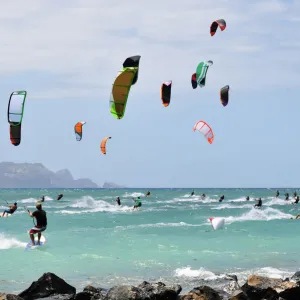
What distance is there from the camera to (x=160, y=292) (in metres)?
10.1

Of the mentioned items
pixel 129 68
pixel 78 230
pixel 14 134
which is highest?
pixel 129 68

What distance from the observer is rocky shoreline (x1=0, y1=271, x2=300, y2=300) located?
9.92 meters

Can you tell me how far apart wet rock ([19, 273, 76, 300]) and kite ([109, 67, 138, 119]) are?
4.47 metres

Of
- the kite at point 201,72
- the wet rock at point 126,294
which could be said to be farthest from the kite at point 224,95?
the wet rock at point 126,294

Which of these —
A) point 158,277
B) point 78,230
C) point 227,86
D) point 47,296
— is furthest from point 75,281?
point 78,230

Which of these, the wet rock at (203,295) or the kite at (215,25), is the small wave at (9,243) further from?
the wet rock at (203,295)

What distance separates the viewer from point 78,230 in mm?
26359

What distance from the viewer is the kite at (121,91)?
13.8 meters

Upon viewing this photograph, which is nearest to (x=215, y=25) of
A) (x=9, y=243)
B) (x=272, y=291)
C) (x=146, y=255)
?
(x=146, y=255)

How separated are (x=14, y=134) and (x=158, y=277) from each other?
4.97 m

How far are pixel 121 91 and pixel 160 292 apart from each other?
17.7 ft

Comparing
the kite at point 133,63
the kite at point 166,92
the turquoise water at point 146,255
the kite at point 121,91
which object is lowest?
the turquoise water at point 146,255

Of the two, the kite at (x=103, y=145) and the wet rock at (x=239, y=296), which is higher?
the kite at (x=103, y=145)

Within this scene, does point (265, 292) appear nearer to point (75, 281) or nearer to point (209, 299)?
point (209, 299)
